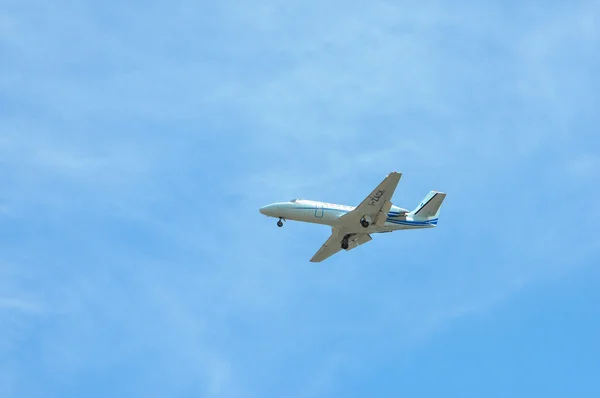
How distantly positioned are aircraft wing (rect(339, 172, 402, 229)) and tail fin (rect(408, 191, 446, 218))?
21.1 feet

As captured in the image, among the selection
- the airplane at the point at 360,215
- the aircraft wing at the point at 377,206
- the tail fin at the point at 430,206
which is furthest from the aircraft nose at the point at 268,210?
the tail fin at the point at 430,206

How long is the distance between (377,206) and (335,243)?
9.20 metres

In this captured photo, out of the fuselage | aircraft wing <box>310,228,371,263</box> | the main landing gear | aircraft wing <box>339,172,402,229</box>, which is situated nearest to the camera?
aircraft wing <box>339,172,402,229</box>

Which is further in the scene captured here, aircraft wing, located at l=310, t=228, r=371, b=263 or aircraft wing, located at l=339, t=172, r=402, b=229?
aircraft wing, located at l=310, t=228, r=371, b=263

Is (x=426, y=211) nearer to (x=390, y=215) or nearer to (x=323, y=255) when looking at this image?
(x=390, y=215)

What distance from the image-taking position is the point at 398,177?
88.0m

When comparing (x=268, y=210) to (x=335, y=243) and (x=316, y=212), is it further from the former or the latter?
(x=335, y=243)

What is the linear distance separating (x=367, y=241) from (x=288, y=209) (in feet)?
33.7

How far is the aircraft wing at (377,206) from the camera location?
88562mm

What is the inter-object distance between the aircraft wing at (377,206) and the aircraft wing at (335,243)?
3293 millimetres

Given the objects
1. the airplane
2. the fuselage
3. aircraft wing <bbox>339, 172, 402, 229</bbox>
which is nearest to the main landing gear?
the airplane

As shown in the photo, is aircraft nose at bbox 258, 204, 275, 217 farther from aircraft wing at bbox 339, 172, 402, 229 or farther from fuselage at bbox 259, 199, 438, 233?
aircraft wing at bbox 339, 172, 402, 229

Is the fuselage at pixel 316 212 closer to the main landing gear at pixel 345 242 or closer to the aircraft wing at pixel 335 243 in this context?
the aircraft wing at pixel 335 243

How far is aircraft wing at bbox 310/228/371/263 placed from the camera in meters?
97.2
